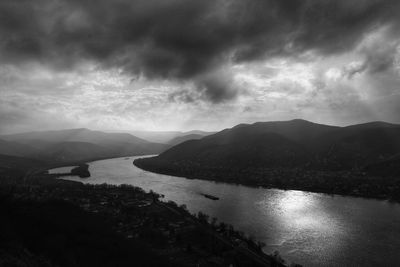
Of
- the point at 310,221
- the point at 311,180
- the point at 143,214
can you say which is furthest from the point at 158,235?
the point at 311,180

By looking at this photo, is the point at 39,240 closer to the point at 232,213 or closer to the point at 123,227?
the point at 123,227

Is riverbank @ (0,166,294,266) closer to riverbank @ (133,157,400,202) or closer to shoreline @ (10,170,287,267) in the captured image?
shoreline @ (10,170,287,267)

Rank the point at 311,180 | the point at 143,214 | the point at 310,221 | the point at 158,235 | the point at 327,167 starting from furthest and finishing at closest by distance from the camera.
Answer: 1. the point at 327,167
2. the point at 311,180
3. the point at 143,214
4. the point at 310,221
5. the point at 158,235

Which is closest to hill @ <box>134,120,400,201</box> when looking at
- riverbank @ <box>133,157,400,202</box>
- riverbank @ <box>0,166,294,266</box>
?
riverbank @ <box>133,157,400,202</box>

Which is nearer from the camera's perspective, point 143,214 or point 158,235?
point 158,235

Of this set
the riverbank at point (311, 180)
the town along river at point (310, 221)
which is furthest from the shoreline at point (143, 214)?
the riverbank at point (311, 180)

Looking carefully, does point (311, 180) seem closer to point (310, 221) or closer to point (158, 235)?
point (310, 221)

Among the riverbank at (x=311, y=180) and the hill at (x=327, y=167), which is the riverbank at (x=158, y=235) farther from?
the hill at (x=327, y=167)
